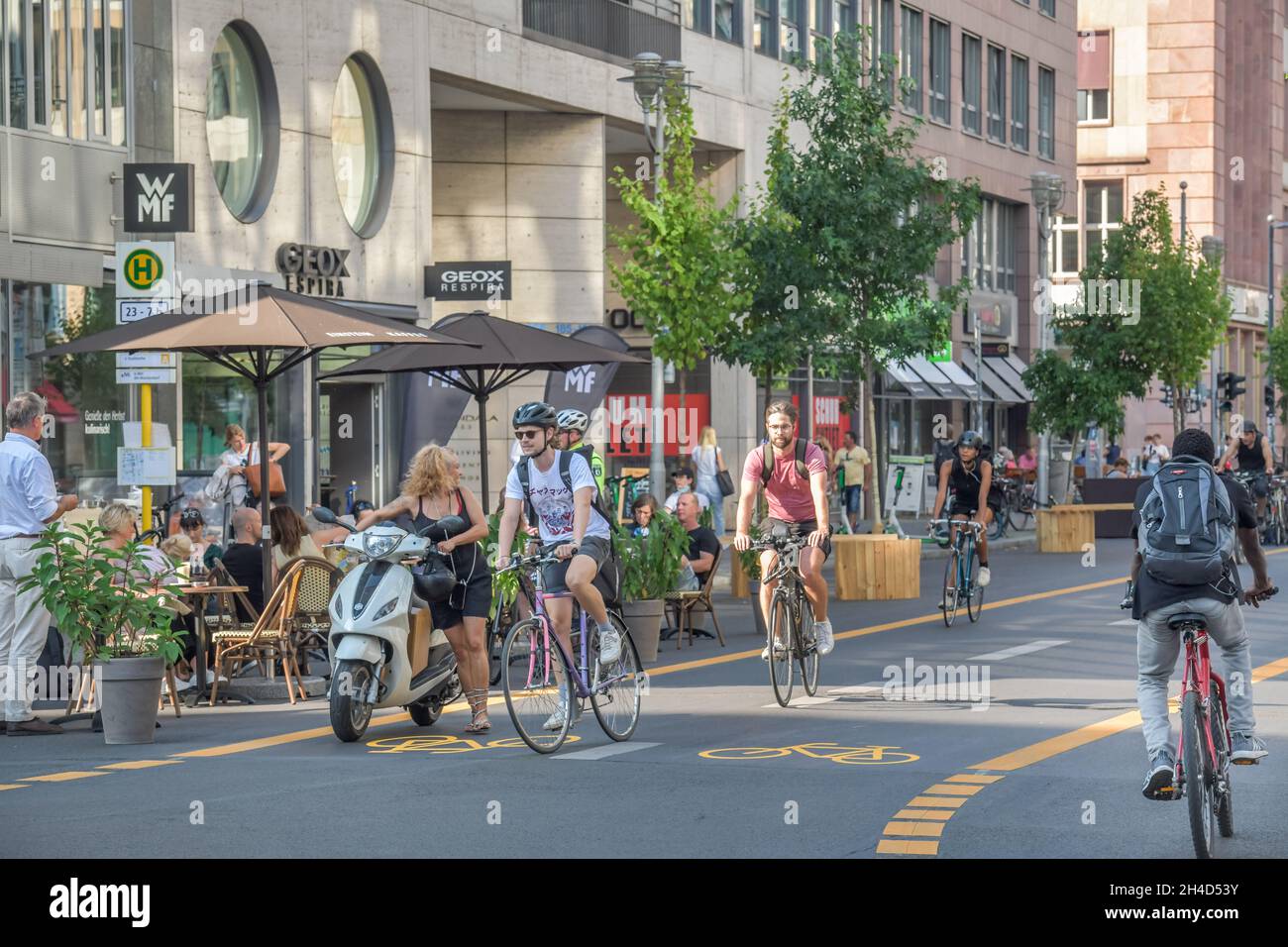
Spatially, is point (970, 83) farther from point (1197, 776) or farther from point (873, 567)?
point (1197, 776)

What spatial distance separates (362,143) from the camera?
28.5 m

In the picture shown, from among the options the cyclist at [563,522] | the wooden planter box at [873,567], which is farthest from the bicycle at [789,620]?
the wooden planter box at [873,567]

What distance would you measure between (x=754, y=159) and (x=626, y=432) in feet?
18.4

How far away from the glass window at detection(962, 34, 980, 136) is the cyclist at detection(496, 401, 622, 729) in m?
42.5

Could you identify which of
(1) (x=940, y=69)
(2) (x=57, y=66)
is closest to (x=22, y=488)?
(2) (x=57, y=66)

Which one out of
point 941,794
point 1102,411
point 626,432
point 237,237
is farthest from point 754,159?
point 941,794

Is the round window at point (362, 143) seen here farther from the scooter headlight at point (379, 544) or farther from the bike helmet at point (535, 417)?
the bike helmet at point (535, 417)

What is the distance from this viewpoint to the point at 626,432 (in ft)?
131

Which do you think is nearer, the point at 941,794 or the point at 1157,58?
the point at 941,794

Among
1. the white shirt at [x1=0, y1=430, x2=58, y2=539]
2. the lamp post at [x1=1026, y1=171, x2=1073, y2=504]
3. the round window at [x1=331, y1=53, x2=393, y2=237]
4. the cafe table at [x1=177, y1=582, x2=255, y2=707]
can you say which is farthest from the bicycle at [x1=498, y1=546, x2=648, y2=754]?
the lamp post at [x1=1026, y1=171, x2=1073, y2=504]

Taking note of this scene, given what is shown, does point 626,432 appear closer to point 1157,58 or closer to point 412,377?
point 412,377

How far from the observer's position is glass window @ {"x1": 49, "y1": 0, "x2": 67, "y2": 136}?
22.5 m

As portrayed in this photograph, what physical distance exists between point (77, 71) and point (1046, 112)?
40.9 meters
